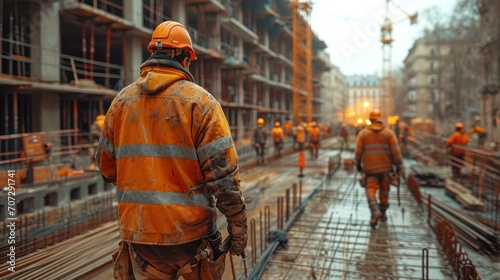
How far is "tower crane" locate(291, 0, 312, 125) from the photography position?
129ft

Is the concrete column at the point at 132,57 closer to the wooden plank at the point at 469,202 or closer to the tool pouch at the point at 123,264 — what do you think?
the wooden plank at the point at 469,202

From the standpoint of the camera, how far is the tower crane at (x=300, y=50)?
39344 millimetres

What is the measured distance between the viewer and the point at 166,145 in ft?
7.38

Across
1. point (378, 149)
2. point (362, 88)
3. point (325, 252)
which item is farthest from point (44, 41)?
point (362, 88)

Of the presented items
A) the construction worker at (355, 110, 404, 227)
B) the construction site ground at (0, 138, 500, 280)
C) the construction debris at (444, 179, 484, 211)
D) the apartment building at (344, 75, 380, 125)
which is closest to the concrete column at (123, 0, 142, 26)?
the construction site ground at (0, 138, 500, 280)

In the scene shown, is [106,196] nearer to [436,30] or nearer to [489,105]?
[489,105]

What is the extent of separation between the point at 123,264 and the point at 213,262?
0.62 metres

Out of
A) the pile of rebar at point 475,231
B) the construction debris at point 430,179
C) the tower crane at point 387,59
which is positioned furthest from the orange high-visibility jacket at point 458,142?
the tower crane at point 387,59

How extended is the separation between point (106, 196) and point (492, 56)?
27.2 metres

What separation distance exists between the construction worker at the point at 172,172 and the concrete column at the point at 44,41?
11.6 m

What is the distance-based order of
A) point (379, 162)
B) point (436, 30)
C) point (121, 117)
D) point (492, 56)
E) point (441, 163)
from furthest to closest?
point (436, 30) < point (492, 56) < point (441, 163) < point (379, 162) < point (121, 117)

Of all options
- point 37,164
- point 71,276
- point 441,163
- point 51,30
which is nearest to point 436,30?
point 441,163

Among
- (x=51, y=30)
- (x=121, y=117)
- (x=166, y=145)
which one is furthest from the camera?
(x=51, y=30)

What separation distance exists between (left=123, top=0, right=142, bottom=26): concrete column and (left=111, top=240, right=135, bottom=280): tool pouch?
613 inches
